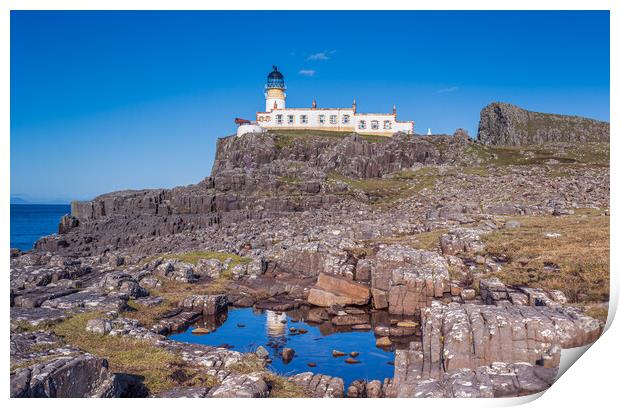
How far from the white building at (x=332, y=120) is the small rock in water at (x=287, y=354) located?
286 ft

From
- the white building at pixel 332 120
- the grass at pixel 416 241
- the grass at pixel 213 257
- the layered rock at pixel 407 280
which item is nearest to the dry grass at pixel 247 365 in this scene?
the layered rock at pixel 407 280

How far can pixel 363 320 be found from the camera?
82.6ft

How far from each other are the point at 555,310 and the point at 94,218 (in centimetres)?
6989

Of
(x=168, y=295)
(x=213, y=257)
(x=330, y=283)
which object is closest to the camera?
(x=168, y=295)

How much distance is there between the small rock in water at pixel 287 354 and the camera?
65.2ft

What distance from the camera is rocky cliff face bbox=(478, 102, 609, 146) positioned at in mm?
139125

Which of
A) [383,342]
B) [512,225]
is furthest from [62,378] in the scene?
[512,225]

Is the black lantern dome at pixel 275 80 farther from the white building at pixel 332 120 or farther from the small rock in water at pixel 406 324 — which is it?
the small rock in water at pixel 406 324

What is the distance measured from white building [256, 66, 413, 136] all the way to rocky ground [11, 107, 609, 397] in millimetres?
33931

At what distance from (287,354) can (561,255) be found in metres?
16.6

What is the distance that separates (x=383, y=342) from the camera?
860 inches

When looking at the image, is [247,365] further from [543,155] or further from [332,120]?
[332,120]
